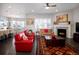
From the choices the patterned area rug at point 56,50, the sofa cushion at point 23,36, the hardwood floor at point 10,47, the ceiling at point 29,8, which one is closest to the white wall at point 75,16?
the ceiling at point 29,8

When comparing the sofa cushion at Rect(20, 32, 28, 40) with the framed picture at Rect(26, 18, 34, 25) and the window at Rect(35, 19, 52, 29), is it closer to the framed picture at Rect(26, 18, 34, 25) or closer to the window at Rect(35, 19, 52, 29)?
the framed picture at Rect(26, 18, 34, 25)

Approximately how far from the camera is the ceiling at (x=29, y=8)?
143 inches

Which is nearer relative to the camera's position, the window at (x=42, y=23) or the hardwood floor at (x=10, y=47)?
the hardwood floor at (x=10, y=47)

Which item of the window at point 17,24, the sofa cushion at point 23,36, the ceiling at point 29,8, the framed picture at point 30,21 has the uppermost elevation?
the ceiling at point 29,8

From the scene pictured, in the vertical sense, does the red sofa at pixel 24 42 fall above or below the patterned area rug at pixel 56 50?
above

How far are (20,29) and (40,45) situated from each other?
0.70 metres

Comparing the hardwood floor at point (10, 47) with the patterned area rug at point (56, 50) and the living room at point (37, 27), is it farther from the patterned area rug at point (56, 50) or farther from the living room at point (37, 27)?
the patterned area rug at point (56, 50)

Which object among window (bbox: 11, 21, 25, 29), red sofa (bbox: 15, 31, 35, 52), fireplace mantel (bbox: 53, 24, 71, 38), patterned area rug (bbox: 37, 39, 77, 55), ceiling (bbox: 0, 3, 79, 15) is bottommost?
patterned area rug (bbox: 37, 39, 77, 55)

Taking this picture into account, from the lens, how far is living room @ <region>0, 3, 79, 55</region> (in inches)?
144

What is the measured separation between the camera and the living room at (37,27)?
3.65 meters

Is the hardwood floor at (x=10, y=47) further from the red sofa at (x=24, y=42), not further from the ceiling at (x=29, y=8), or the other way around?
the ceiling at (x=29, y=8)

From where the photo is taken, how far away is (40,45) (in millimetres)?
3867

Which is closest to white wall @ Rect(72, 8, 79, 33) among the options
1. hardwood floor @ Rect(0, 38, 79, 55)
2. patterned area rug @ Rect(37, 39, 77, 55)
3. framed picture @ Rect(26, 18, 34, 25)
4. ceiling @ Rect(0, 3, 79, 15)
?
ceiling @ Rect(0, 3, 79, 15)
